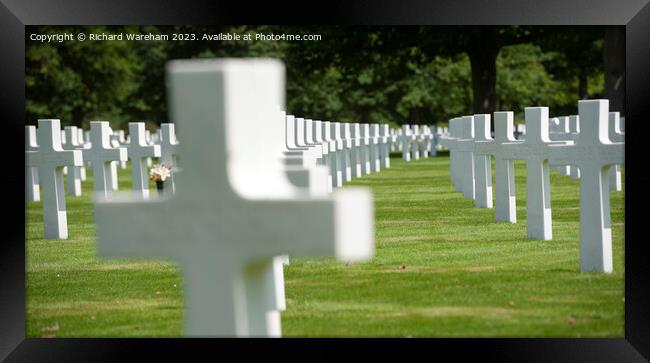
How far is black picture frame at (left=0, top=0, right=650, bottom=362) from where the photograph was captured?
649cm

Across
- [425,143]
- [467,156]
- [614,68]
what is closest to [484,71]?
[425,143]

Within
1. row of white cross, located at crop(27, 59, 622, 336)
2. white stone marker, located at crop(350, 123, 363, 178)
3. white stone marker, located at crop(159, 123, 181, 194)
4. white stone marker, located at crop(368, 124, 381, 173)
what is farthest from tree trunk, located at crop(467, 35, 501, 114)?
row of white cross, located at crop(27, 59, 622, 336)

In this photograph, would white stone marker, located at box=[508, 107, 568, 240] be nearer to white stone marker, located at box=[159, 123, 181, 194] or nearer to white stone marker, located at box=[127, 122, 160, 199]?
white stone marker, located at box=[159, 123, 181, 194]

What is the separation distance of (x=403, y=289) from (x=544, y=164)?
295 centimetres

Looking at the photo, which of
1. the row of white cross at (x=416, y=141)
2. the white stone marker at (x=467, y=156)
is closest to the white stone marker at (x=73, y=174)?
the white stone marker at (x=467, y=156)

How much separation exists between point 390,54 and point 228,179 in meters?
24.7

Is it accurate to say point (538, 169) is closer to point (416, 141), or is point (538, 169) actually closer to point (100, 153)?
point (100, 153)

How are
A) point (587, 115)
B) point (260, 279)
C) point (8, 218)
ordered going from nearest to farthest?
point (260, 279)
point (8, 218)
point (587, 115)

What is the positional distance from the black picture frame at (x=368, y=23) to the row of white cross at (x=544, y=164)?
2.17 m

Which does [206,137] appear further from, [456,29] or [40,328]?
[456,29]

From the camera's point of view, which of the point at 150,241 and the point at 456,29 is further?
the point at 456,29

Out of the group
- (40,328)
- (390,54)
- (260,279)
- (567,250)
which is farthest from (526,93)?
(260,279)

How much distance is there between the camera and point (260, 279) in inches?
178

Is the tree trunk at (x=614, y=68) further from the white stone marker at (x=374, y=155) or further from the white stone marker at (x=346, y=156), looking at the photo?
the white stone marker at (x=374, y=155)
